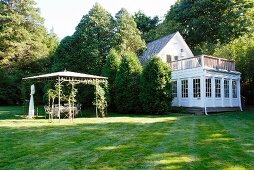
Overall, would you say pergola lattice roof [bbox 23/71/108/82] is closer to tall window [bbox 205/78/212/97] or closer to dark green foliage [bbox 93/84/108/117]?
dark green foliage [bbox 93/84/108/117]

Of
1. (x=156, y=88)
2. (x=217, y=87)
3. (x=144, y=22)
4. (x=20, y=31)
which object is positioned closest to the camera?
(x=156, y=88)

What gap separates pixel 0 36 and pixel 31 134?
97.9ft

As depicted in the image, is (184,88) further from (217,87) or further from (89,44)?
(89,44)

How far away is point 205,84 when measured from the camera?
20469 millimetres

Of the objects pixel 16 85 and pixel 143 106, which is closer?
pixel 143 106

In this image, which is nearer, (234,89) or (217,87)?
(217,87)

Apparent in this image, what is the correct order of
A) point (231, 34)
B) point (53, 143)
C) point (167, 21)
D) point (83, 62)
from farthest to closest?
point (167, 21) → point (231, 34) → point (83, 62) → point (53, 143)

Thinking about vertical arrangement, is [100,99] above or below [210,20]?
below

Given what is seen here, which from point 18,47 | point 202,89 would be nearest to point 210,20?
point 202,89

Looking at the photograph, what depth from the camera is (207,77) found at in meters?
20.9

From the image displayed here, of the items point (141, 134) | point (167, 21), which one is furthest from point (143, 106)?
point (167, 21)

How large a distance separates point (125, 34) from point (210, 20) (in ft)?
52.6

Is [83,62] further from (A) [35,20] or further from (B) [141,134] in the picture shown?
(A) [35,20]

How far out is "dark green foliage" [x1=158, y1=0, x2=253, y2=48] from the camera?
113 ft
